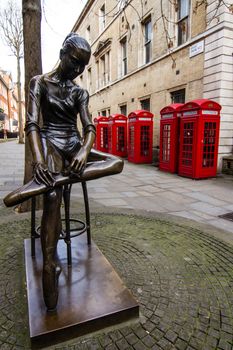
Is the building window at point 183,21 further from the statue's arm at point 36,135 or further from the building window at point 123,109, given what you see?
the statue's arm at point 36,135

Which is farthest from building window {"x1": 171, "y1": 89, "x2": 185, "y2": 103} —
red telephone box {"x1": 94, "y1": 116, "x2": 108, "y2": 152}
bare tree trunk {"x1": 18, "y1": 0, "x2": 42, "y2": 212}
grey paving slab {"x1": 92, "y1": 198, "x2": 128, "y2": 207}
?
bare tree trunk {"x1": 18, "y1": 0, "x2": 42, "y2": 212}

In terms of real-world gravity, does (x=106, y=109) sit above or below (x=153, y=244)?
above

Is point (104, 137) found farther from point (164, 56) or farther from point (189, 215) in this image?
point (189, 215)

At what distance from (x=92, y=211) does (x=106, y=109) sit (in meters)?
16.7

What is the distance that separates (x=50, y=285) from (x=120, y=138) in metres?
12.5

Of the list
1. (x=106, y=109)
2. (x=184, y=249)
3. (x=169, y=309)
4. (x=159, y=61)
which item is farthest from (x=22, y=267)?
(x=106, y=109)

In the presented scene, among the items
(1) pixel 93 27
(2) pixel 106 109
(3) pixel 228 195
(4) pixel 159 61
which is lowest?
(3) pixel 228 195

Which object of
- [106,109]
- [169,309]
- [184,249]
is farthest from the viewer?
[106,109]

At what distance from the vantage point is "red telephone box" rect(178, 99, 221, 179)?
7.66 meters

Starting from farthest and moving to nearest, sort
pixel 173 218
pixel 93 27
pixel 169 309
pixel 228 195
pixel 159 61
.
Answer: pixel 93 27, pixel 159 61, pixel 228 195, pixel 173 218, pixel 169 309

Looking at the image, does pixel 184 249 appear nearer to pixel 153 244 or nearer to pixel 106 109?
pixel 153 244

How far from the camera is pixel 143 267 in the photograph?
2.67m

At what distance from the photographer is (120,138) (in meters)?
14.0

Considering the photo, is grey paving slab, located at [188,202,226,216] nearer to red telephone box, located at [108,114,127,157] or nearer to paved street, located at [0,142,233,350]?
paved street, located at [0,142,233,350]
